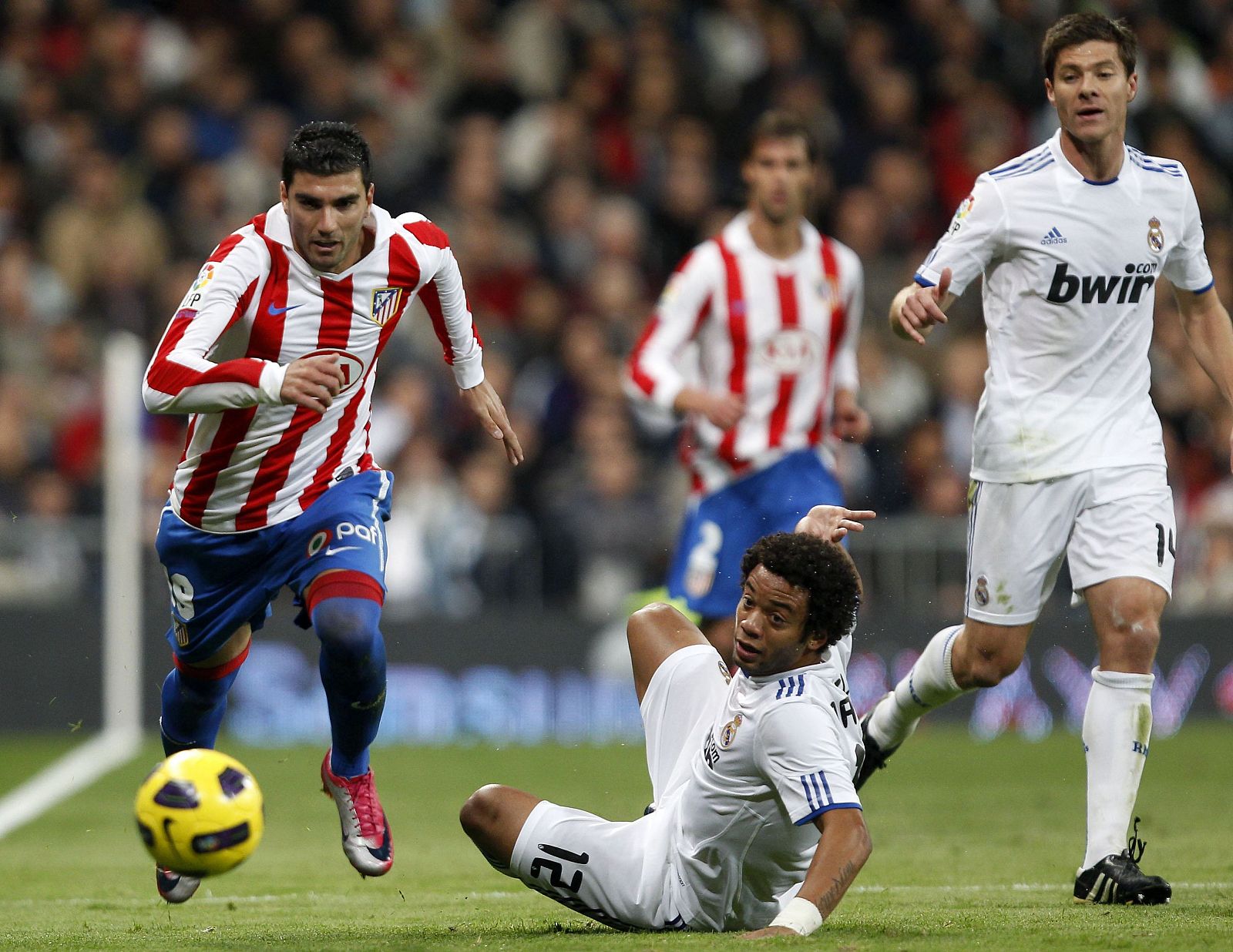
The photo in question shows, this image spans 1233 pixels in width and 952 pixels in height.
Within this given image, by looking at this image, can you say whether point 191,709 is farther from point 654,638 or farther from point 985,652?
point 985,652

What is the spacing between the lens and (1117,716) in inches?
232

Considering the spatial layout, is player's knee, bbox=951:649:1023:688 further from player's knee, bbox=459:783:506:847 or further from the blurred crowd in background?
the blurred crowd in background

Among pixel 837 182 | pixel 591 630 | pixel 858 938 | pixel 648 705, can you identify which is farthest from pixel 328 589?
pixel 837 182

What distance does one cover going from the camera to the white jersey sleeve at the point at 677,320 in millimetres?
8031

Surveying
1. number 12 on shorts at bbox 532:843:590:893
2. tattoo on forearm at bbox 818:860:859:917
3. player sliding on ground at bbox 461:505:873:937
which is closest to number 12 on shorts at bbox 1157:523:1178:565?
player sliding on ground at bbox 461:505:873:937

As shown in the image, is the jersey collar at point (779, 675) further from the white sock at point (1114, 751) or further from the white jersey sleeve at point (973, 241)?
the white jersey sleeve at point (973, 241)

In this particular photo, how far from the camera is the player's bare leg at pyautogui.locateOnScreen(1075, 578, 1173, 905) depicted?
577cm

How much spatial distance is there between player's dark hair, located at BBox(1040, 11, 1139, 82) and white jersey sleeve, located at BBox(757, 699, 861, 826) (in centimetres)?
237

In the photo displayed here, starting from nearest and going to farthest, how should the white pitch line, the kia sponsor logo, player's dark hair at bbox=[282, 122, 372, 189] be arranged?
1. player's dark hair at bbox=[282, 122, 372, 189]
2. the white pitch line
3. the kia sponsor logo

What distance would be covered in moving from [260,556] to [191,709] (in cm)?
71

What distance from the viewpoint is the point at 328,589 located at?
5719mm

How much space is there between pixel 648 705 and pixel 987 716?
275 inches

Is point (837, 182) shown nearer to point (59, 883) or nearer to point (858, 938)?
point (59, 883)

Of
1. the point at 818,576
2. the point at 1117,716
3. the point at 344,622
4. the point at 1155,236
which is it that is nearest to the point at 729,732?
the point at 818,576
